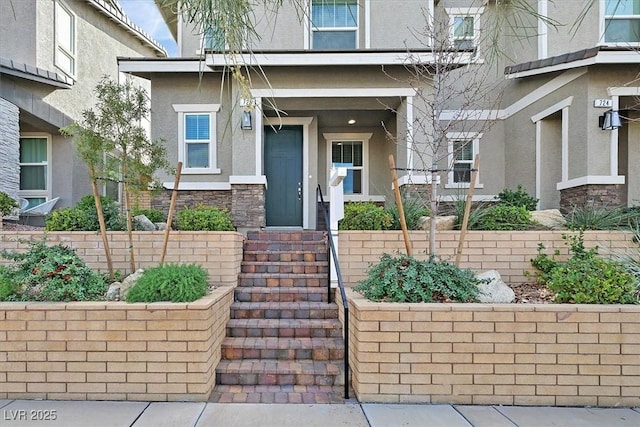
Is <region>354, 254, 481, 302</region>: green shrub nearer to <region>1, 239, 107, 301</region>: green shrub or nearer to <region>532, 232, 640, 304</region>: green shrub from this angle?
<region>532, 232, 640, 304</region>: green shrub

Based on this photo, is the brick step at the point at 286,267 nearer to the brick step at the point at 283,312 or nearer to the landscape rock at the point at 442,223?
the brick step at the point at 283,312

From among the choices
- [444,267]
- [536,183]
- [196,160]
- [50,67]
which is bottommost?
[444,267]

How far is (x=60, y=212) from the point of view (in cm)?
511

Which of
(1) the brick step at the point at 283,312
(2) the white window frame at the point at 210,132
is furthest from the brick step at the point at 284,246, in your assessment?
(2) the white window frame at the point at 210,132

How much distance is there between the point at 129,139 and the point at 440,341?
4387 millimetres

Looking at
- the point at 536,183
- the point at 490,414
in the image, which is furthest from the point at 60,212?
the point at 536,183

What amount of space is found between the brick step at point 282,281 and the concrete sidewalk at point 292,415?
185cm

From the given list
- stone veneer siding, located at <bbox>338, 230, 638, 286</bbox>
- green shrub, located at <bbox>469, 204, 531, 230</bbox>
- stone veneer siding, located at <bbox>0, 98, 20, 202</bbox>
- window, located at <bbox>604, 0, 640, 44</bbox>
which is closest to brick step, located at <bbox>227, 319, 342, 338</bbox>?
stone veneer siding, located at <bbox>338, 230, 638, 286</bbox>

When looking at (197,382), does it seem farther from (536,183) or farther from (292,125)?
(536,183)

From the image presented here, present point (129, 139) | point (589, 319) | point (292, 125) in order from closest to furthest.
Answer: point (589, 319), point (129, 139), point (292, 125)

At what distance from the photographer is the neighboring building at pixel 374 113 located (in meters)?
6.61

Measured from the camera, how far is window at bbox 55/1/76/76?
31.1 feet

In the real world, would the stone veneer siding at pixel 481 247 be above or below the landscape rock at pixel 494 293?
above

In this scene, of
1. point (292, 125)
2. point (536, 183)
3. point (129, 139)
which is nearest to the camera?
point (129, 139)
